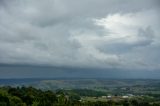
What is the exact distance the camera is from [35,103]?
106 meters

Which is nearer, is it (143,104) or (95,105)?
(95,105)

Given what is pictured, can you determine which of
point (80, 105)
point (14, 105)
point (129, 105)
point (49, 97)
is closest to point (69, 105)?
point (80, 105)

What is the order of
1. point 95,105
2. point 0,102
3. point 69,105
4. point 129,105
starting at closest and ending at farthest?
1. point 0,102
2. point 69,105
3. point 95,105
4. point 129,105

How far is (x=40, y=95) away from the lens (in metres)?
126

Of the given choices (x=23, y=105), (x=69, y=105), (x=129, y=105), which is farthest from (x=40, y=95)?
(x=129, y=105)

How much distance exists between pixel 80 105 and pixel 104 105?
547 inches

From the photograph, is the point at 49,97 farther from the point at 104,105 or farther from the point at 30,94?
the point at 104,105

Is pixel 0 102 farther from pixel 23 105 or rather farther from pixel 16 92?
pixel 16 92

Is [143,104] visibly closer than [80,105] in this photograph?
No

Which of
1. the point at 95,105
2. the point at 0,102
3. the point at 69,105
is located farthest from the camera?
the point at 95,105

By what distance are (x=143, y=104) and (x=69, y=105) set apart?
1598 inches

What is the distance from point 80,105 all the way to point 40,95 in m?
17.7

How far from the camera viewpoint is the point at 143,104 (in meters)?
142

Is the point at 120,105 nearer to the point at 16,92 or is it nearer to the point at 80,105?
the point at 80,105
